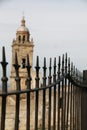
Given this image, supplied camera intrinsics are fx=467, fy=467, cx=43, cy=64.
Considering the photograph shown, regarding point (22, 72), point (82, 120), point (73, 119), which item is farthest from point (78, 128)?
point (22, 72)

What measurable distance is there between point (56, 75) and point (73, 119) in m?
0.94

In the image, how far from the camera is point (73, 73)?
4684 mm

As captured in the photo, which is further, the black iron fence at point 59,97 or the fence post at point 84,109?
the fence post at point 84,109

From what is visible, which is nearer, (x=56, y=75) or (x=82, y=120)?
(x=56, y=75)

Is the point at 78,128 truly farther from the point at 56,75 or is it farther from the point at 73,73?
the point at 56,75

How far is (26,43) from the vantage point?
5591 cm

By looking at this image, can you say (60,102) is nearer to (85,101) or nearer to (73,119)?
(73,119)

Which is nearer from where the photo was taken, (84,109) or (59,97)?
(59,97)

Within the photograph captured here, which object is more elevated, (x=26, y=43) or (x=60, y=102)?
(x=26, y=43)

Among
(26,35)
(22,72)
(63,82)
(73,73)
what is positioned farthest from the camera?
(26,35)

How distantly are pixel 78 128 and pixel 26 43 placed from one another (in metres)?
51.2

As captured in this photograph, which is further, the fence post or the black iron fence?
the fence post

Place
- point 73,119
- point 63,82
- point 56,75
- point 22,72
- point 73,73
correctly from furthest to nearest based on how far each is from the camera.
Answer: point 22,72
point 73,73
point 73,119
point 63,82
point 56,75

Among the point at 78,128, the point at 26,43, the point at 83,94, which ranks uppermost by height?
the point at 26,43
